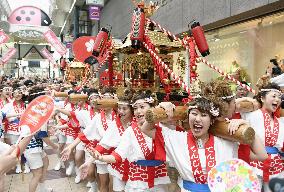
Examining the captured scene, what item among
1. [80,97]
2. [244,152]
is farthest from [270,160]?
[80,97]

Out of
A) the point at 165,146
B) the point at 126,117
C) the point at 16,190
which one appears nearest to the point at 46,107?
the point at 165,146

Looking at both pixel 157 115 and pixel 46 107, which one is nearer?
pixel 46 107

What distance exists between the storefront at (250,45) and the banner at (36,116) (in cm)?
629

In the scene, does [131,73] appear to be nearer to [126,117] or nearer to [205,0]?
[126,117]

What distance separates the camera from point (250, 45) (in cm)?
885

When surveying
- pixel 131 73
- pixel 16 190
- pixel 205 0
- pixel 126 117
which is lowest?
pixel 16 190

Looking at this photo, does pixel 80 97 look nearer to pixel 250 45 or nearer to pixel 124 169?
pixel 124 169

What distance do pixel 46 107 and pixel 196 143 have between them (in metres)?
1.18

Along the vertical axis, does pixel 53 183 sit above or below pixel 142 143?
below

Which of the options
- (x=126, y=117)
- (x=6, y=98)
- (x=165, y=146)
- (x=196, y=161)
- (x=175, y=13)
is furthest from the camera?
(x=175, y=13)

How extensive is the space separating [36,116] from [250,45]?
304 inches

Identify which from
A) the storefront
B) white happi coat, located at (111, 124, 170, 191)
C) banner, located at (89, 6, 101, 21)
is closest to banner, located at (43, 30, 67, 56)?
the storefront

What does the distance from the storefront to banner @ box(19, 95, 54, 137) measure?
6290 mm

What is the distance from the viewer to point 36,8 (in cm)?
3066
